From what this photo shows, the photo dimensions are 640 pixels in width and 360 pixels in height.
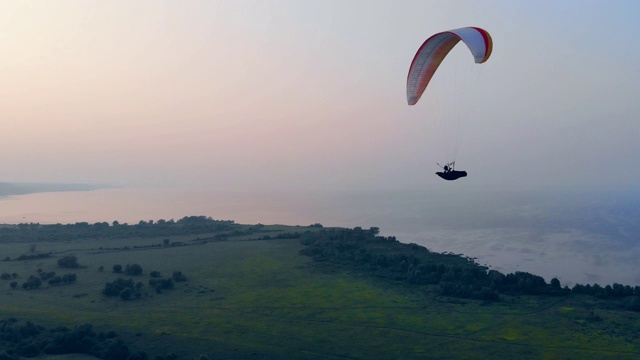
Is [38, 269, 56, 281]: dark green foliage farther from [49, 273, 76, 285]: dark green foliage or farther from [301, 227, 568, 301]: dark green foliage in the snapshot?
[301, 227, 568, 301]: dark green foliage

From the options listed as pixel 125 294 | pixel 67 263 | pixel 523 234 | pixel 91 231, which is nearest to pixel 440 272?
pixel 125 294

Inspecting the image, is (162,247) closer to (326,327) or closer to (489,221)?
(326,327)

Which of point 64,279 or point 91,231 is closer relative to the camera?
point 64,279

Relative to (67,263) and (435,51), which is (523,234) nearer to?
(435,51)

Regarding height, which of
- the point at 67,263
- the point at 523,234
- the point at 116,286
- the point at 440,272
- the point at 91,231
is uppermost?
the point at 523,234

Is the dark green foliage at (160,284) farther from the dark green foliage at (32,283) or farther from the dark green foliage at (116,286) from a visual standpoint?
the dark green foliage at (32,283)

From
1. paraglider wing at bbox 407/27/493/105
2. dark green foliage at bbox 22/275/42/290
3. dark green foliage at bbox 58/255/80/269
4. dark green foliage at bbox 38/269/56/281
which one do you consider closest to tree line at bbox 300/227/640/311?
paraglider wing at bbox 407/27/493/105
